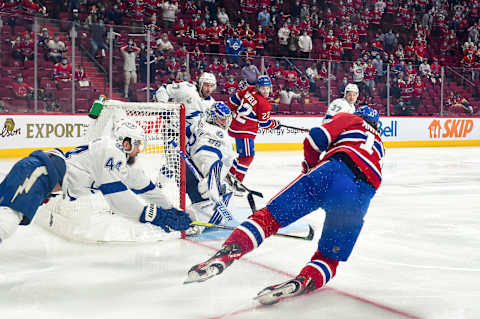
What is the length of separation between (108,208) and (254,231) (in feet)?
6.32

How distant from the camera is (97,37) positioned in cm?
905

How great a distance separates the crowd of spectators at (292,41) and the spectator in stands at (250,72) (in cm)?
2

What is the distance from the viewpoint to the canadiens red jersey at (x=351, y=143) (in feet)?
7.97

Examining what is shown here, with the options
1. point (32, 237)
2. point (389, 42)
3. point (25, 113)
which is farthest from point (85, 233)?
point (389, 42)

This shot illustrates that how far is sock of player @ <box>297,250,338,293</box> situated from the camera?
244 cm

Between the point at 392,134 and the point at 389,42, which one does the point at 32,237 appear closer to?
the point at 392,134

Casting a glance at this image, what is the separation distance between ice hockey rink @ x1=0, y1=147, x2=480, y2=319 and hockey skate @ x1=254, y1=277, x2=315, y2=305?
0.12ft

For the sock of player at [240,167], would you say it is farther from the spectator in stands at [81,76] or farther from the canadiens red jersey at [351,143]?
the spectator in stands at [81,76]

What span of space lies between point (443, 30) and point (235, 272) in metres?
16.7

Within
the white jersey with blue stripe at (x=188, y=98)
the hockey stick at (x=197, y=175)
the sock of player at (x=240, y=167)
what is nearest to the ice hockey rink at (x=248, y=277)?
the hockey stick at (x=197, y=175)

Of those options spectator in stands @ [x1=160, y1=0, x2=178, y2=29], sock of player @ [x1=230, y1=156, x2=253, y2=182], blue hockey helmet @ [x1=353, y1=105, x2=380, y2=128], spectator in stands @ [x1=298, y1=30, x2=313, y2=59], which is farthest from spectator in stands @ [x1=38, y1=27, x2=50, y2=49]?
blue hockey helmet @ [x1=353, y1=105, x2=380, y2=128]

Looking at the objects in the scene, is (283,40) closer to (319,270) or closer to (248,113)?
(248,113)

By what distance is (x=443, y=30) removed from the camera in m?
17.5

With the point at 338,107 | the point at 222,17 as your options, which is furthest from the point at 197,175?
the point at 222,17
